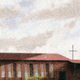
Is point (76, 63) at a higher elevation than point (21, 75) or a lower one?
higher

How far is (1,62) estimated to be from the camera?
31562 mm

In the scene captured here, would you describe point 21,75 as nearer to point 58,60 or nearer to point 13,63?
point 13,63

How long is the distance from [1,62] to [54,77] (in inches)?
406

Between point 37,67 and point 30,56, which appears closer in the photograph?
point 37,67

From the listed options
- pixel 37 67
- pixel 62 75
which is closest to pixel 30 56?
pixel 37 67

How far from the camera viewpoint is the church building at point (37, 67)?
31.7 meters

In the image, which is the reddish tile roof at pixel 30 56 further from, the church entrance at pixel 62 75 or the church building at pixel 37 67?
the church entrance at pixel 62 75

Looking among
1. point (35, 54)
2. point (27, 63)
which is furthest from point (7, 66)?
point (35, 54)

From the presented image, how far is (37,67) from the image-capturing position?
106 feet

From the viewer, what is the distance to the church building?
3166cm

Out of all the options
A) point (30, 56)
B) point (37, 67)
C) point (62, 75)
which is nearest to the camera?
point (37, 67)

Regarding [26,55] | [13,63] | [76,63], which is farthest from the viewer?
[26,55]

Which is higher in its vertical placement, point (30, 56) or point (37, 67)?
point (30, 56)

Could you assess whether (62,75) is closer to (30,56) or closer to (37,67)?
(37,67)
